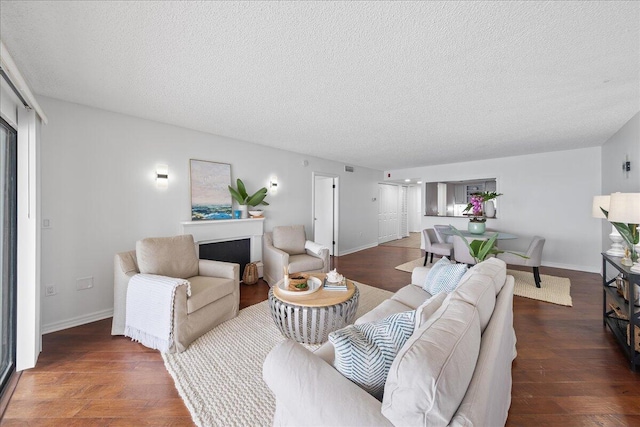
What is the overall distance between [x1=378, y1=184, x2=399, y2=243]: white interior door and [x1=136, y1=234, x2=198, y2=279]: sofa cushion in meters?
5.54

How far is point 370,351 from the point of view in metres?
0.95

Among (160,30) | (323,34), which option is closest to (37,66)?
(160,30)

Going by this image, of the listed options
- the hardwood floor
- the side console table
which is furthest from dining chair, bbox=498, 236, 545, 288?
the side console table

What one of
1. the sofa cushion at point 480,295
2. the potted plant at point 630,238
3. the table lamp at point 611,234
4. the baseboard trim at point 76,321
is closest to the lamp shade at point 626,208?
the potted plant at point 630,238

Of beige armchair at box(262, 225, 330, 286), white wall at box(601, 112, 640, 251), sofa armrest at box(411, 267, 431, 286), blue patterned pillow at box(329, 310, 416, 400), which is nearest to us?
blue patterned pillow at box(329, 310, 416, 400)

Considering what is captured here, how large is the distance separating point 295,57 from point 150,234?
2766 millimetres

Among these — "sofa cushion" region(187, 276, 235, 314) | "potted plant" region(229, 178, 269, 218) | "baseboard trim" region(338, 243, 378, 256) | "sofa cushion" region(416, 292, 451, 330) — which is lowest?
"baseboard trim" region(338, 243, 378, 256)

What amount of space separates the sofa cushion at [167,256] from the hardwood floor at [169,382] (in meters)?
0.69

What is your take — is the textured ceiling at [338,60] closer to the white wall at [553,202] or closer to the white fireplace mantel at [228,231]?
the white fireplace mantel at [228,231]

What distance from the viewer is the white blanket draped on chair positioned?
203cm

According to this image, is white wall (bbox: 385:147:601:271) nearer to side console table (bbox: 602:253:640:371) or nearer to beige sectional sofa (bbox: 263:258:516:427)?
side console table (bbox: 602:253:640:371)

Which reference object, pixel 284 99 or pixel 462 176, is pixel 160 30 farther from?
pixel 462 176

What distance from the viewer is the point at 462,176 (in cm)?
583

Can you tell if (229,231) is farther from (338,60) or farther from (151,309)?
(338,60)
